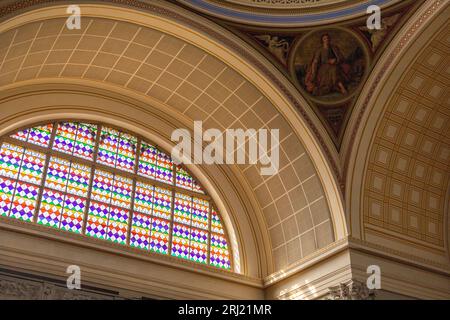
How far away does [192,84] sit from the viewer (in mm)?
13812

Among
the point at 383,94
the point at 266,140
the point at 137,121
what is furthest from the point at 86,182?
the point at 383,94

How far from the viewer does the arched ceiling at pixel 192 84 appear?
11961mm

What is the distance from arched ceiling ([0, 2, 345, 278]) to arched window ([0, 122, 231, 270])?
1272 mm

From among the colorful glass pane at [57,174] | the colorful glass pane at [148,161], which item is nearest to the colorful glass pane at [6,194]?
the colorful glass pane at [57,174]

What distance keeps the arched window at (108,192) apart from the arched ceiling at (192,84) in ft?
4.17

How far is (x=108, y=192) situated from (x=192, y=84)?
3400 millimetres

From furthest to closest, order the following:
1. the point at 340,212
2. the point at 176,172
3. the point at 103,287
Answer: the point at 176,172
the point at 340,212
the point at 103,287

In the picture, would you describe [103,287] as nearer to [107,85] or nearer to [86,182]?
[86,182]

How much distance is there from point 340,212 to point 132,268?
16.2ft

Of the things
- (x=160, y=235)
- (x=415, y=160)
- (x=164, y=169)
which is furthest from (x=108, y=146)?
(x=415, y=160)

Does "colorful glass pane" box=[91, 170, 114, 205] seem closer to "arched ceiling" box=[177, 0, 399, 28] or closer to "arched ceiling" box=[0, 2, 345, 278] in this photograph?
"arched ceiling" box=[0, 2, 345, 278]

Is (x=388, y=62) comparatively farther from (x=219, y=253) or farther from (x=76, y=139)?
(x=76, y=139)

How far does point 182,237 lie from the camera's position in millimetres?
14078

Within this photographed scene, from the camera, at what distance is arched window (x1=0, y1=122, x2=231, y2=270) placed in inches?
492
